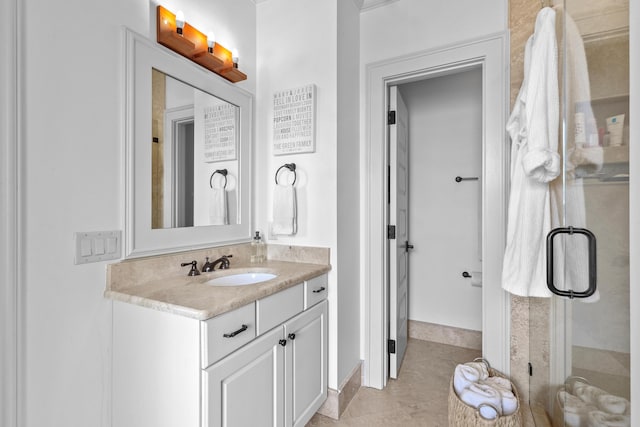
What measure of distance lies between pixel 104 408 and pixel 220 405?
522 millimetres

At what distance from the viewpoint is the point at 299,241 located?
6.03 ft

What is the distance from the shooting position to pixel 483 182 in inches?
69.7

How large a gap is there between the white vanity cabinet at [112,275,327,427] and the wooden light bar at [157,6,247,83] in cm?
120

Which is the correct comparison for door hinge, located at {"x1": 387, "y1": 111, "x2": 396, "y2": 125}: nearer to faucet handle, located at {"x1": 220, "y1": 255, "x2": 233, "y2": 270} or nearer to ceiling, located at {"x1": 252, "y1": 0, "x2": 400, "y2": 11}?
ceiling, located at {"x1": 252, "y1": 0, "x2": 400, "y2": 11}

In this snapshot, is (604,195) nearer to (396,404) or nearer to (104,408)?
(396,404)

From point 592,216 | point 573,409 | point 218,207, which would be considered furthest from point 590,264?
point 218,207

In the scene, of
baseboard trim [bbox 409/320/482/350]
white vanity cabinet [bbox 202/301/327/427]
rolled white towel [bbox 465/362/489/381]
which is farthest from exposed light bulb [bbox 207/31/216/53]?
baseboard trim [bbox 409/320/482/350]

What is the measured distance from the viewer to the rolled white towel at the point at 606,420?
0.66 metres

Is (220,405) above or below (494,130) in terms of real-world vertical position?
below

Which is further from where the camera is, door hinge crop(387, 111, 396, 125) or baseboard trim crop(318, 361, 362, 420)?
door hinge crop(387, 111, 396, 125)

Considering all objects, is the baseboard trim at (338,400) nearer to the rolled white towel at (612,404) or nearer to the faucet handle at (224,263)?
the faucet handle at (224,263)

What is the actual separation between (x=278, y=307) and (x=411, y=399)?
1.28 m

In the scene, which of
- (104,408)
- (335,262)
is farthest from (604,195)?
(104,408)

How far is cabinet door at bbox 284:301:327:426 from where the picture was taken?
1.38 metres
